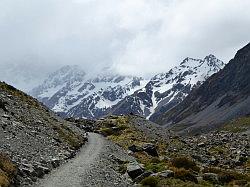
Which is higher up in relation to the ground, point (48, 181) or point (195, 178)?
point (48, 181)

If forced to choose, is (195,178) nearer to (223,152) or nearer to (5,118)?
(5,118)

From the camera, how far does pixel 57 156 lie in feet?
165

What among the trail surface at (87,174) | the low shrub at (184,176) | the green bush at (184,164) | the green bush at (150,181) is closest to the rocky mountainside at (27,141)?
the trail surface at (87,174)

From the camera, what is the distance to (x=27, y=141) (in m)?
49.5

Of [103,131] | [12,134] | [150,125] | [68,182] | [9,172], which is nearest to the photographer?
[9,172]

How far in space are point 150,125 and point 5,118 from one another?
69778 mm

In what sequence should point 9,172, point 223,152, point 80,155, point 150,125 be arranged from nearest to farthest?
point 9,172 < point 80,155 < point 223,152 < point 150,125

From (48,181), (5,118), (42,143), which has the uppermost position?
(5,118)

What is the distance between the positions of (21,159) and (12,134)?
30.5 feet

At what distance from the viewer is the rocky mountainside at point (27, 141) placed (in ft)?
124

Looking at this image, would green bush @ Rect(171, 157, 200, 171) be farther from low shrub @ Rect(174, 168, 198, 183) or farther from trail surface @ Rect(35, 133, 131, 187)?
low shrub @ Rect(174, 168, 198, 183)

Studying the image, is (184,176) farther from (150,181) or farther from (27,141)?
(27,141)

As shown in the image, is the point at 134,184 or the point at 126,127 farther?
the point at 126,127

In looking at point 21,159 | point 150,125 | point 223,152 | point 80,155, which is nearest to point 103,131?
point 150,125
